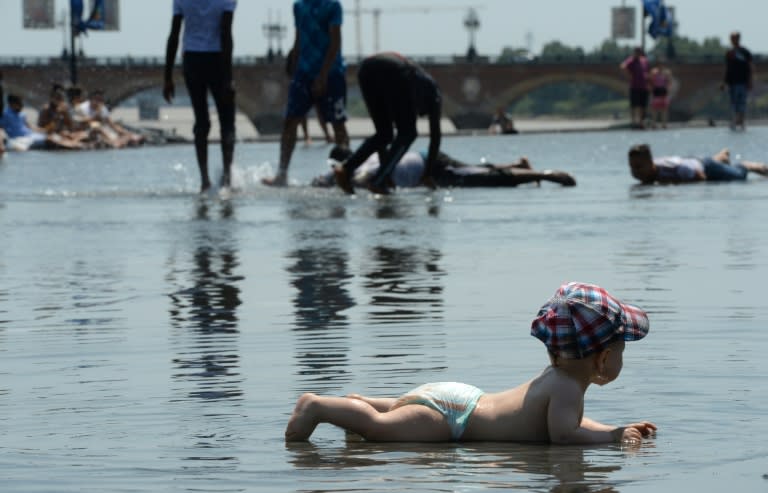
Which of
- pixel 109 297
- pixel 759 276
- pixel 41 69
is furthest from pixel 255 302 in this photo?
pixel 41 69

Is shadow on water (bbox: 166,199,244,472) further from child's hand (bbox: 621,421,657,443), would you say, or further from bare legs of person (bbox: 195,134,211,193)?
bare legs of person (bbox: 195,134,211,193)

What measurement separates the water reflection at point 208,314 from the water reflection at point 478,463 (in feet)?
2.89

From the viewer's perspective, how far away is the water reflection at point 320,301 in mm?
6082

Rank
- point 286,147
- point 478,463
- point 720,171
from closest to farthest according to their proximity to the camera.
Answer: point 478,463, point 286,147, point 720,171

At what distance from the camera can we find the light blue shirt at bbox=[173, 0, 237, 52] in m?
15.1

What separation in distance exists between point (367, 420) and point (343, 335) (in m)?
2.07

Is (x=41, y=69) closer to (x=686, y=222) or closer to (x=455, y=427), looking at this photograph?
(x=686, y=222)

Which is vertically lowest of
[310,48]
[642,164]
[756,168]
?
[756,168]

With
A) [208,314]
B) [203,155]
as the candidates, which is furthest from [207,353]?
[203,155]

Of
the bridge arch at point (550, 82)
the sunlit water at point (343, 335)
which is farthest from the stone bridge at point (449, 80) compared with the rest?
the sunlit water at point (343, 335)

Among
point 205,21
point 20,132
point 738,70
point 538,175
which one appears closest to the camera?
point 205,21

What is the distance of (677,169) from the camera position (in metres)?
18.0

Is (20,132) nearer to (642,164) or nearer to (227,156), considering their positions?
(642,164)

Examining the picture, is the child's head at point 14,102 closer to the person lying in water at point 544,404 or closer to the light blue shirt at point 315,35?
the light blue shirt at point 315,35
